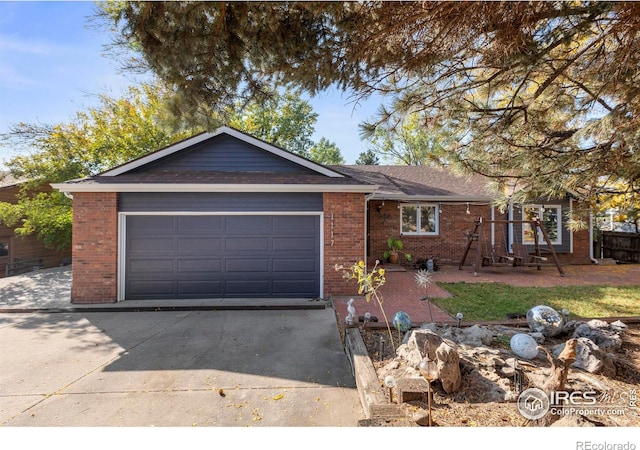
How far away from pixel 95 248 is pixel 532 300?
10394mm

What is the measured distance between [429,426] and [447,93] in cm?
424

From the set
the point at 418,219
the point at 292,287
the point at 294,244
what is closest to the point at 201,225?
the point at 294,244

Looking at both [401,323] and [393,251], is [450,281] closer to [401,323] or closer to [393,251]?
[393,251]

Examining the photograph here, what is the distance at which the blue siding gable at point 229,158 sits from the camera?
7.97m

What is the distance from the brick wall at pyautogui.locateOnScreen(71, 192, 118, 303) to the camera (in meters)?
6.62

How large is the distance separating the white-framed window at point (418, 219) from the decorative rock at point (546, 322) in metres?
7.39

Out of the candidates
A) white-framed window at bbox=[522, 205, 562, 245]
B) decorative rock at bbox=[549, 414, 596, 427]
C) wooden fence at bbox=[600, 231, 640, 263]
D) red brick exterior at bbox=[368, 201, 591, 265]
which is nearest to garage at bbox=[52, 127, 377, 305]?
red brick exterior at bbox=[368, 201, 591, 265]

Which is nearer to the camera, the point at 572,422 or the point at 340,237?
the point at 572,422

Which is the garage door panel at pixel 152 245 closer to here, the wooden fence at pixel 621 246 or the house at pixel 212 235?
the house at pixel 212 235

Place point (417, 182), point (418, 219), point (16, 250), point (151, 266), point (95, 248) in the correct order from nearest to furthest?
point (95, 248) → point (151, 266) → point (418, 219) → point (417, 182) → point (16, 250)

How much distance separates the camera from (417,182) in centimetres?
1294

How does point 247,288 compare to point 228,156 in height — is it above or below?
below

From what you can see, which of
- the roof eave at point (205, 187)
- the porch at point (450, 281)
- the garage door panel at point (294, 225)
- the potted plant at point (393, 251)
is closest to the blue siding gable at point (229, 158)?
the roof eave at point (205, 187)
